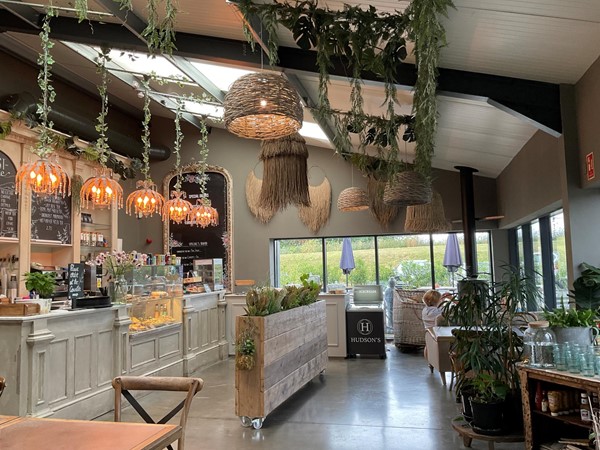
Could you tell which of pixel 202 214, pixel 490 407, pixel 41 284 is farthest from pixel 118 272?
pixel 490 407

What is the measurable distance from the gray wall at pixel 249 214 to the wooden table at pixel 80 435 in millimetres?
7676

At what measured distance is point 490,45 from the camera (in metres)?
3.79

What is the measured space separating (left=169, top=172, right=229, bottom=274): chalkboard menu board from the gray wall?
0.25m

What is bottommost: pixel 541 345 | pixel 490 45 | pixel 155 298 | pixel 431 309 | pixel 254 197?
pixel 431 309

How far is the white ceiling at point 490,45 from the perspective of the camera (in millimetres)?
3195

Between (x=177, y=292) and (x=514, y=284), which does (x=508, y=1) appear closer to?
(x=514, y=284)

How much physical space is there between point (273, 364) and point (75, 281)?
2.26 meters

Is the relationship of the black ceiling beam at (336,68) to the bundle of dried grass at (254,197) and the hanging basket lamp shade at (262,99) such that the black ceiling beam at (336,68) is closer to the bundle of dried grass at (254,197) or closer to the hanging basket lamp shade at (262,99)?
the hanging basket lamp shade at (262,99)

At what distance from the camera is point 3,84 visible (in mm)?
7020

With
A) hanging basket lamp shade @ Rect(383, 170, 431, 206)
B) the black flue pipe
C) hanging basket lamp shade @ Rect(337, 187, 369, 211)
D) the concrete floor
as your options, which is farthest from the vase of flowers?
the black flue pipe

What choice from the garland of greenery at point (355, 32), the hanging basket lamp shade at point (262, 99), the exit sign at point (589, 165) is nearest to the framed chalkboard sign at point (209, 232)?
the hanging basket lamp shade at point (262, 99)

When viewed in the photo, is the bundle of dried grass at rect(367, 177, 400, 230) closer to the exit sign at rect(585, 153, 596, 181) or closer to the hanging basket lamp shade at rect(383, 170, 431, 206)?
the hanging basket lamp shade at rect(383, 170, 431, 206)

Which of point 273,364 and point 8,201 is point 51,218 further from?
point 273,364

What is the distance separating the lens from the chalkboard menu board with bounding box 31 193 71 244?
7.15 meters
